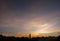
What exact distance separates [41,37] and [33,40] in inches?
113

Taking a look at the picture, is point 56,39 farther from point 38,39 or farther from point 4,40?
point 4,40

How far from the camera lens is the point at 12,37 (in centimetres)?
4191

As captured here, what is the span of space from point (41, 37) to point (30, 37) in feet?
12.1

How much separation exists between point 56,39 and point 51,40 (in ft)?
4.88

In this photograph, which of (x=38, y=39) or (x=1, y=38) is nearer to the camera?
(x=1, y=38)

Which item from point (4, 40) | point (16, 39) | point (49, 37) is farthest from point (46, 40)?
point (4, 40)

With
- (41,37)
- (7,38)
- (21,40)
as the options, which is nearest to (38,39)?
(41,37)

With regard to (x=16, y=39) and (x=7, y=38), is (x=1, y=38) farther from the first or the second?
(x=16, y=39)

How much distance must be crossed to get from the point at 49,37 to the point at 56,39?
219cm

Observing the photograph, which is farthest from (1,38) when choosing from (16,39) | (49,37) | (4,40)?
(49,37)

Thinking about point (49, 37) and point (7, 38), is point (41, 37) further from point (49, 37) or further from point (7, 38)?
point (7, 38)

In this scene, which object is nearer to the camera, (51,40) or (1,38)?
(1,38)

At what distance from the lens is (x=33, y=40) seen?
42.4 m

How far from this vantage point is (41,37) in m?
43.8
